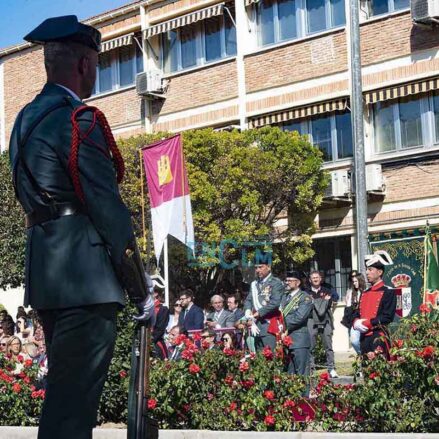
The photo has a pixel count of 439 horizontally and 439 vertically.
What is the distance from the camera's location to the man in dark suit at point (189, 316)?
15.1 meters

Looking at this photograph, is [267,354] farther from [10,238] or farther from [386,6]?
[10,238]

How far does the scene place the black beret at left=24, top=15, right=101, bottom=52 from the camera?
14.2 feet

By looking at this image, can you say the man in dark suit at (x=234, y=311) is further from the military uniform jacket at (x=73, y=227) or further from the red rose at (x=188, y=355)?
the military uniform jacket at (x=73, y=227)

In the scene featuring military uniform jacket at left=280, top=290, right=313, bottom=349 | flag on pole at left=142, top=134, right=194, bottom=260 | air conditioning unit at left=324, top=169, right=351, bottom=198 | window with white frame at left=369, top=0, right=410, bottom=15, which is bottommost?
military uniform jacket at left=280, top=290, right=313, bottom=349

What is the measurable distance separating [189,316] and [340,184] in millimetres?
9278

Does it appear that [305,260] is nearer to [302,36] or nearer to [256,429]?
[302,36]

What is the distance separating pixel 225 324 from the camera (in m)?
15.7

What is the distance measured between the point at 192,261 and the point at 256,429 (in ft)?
50.3

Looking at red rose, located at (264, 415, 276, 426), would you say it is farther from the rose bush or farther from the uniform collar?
the uniform collar

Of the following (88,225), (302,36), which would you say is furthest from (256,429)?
(302,36)

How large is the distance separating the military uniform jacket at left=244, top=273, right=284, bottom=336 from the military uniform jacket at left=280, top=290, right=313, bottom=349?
0.19 metres

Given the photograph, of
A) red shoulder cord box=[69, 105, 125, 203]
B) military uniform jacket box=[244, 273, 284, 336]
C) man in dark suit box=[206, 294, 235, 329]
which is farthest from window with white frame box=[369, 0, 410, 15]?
red shoulder cord box=[69, 105, 125, 203]

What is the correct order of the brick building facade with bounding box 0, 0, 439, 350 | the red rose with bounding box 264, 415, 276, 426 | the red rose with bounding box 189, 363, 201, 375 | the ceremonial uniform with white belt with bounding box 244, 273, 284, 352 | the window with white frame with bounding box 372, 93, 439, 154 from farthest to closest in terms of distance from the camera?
the brick building facade with bounding box 0, 0, 439, 350, the window with white frame with bounding box 372, 93, 439, 154, the ceremonial uniform with white belt with bounding box 244, 273, 284, 352, the red rose with bounding box 189, 363, 201, 375, the red rose with bounding box 264, 415, 276, 426

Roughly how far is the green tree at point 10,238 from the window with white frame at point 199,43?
235 inches
